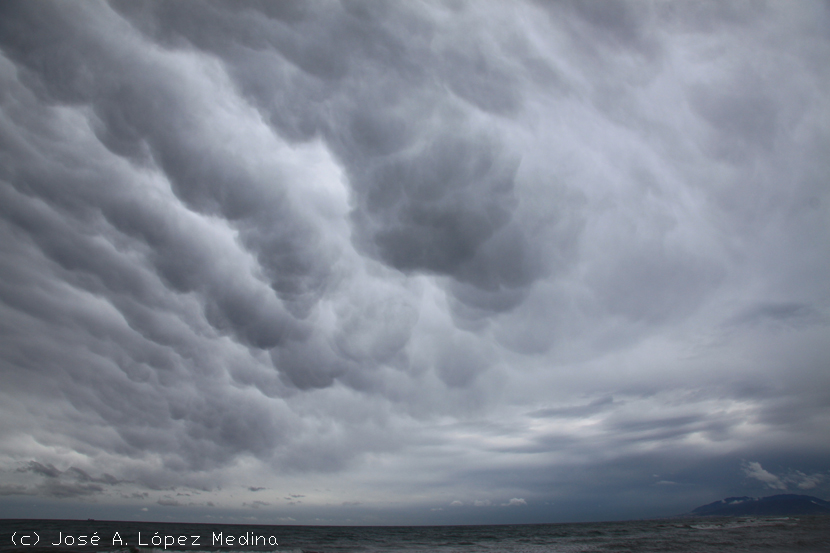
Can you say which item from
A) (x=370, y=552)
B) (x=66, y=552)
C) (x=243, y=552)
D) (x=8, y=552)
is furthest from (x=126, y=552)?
(x=370, y=552)

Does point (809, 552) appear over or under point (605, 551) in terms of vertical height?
over

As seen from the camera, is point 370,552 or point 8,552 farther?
point 370,552

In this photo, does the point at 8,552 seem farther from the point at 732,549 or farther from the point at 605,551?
the point at 732,549

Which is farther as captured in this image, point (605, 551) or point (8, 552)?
point (605, 551)

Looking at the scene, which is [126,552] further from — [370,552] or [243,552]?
[370,552]

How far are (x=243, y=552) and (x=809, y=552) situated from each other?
7998 cm

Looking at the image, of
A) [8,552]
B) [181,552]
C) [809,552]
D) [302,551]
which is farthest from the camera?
[302,551]

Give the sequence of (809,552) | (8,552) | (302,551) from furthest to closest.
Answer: (302,551) < (8,552) < (809,552)

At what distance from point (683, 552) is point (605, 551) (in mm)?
12024

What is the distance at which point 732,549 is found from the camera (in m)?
56.1

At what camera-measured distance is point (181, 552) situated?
2457 inches

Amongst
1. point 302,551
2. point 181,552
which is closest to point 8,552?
point 181,552

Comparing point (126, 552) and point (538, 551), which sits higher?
point (126, 552)

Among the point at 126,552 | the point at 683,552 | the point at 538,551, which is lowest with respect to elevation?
the point at 538,551
